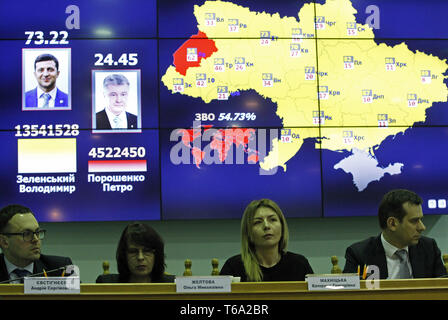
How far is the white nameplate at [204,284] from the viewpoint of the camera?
1505 mm

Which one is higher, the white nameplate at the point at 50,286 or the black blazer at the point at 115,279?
the white nameplate at the point at 50,286

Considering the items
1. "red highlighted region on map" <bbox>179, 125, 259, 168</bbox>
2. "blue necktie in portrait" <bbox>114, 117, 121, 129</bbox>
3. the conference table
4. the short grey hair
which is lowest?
the conference table

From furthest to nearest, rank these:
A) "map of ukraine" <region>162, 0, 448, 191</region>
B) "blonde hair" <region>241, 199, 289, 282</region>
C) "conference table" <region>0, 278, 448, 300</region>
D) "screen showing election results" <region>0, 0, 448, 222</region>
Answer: "map of ukraine" <region>162, 0, 448, 191</region> → "screen showing election results" <region>0, 0, 448, 222</region> → "blonde hair" <region>241, 199, 289, 282</region> → "conference table" <region>0, 278, 448, 300</region>

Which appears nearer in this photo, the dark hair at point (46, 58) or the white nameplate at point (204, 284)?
the white nameplate at point (204, 284)

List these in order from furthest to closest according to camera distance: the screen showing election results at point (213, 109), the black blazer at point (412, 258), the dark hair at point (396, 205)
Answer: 1. the screen showing election results at point (213, 109)
2. the dark hair at point (396, 205)
3. the black blazer at point (412, 258)

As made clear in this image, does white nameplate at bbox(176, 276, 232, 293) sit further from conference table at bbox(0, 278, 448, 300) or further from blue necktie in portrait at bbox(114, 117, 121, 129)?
blue necktie in portrait at bbox(114, 117, 121, 129)

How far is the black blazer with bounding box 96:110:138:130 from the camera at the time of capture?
351 cm

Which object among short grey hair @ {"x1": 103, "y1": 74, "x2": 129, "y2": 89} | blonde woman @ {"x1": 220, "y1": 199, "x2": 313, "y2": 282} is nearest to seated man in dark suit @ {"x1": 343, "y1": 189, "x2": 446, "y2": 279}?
blonde woman @ {"x1": 220, "y1": 199, "x2": 313, "y2": 282}

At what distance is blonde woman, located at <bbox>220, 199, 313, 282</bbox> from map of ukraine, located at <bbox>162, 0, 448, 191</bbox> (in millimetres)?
1101

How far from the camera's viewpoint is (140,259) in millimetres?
2213

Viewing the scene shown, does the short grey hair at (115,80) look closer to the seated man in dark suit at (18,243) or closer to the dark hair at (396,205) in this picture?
the seated man in dark suit at (18,243)

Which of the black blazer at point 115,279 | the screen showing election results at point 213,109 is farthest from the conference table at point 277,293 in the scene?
the screen showing election results at point 213,109

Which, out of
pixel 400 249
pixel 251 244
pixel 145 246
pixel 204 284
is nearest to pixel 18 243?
pixel 145 246

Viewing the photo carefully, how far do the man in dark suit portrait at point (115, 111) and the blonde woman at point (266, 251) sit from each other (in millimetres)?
1373
